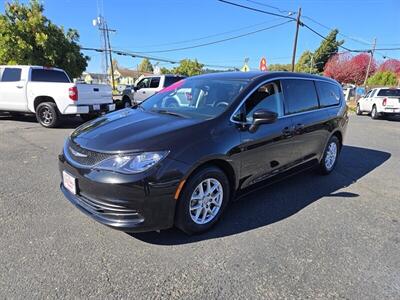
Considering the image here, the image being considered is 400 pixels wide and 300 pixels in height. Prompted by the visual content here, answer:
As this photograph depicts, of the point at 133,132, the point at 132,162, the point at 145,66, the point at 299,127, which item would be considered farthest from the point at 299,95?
the point at 145,66

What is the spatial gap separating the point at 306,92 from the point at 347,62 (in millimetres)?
59474

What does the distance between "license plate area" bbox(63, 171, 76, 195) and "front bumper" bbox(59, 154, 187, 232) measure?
0.14m

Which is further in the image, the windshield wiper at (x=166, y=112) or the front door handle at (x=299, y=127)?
the front door handle at (x=299, y=127)

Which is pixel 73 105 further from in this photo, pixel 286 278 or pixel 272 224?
pixel 286 278

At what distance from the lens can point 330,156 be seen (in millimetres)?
5609

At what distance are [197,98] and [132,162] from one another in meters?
1.55

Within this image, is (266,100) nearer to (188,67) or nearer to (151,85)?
(151,85)

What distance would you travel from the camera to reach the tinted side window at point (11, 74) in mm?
9969

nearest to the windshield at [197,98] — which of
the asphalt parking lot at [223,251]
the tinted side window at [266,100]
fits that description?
the tinted side window at [266,100]

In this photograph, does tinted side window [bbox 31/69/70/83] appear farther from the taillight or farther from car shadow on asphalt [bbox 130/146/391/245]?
car shadow on asphalt [bbox 130/146/391/245]

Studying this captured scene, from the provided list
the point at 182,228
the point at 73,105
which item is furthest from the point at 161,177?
the point at 73,105

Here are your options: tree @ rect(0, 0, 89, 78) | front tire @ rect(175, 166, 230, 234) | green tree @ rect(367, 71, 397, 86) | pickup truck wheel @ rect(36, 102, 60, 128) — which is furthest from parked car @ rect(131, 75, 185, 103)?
green tree @ rect(367, 71, 397, 86)

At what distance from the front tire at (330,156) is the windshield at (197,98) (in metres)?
2.37

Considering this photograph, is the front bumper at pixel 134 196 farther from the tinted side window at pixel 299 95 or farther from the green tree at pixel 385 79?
the green tree at pixel 385 79
